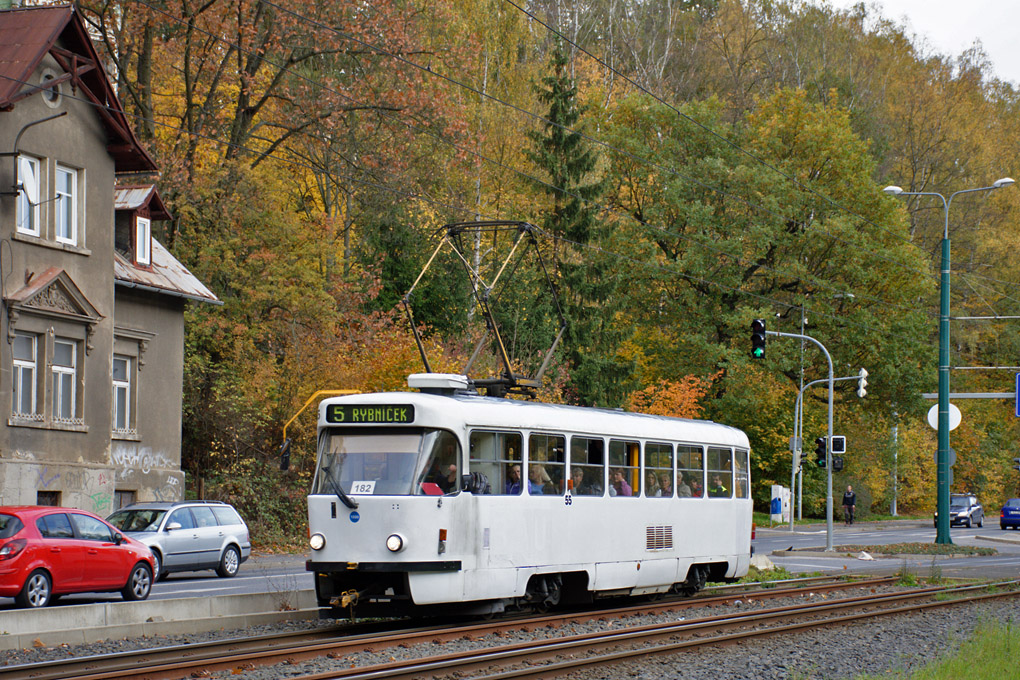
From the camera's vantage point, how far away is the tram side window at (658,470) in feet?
65.7

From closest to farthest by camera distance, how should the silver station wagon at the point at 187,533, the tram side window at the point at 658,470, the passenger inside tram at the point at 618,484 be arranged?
1. the passenger inside tram at the point at 618,484
2. the tram side window at the point at 658,470
3. the silver station wagon at the point at 187,533

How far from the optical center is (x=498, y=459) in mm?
16781

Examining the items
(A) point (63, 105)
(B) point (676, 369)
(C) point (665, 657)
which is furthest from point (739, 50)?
(C) point (665, 657)

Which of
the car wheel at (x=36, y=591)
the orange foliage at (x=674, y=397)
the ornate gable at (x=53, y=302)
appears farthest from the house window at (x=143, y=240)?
the orange foliage at (x=674, y=397)

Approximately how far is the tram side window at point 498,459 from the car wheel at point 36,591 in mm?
6481

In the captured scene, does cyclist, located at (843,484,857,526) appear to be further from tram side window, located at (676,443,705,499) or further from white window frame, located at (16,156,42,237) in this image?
white window frame, located at (16,156,42,237)

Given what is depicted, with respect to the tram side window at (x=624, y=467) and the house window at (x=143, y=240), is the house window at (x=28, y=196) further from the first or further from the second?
the tram side window at (x=624, y=467)

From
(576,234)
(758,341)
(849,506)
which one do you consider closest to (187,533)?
(758,341)

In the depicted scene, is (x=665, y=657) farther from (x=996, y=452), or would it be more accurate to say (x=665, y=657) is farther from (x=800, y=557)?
(x=996, y=452)

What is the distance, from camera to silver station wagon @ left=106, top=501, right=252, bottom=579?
2512 centimetres

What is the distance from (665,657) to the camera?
13844 mm

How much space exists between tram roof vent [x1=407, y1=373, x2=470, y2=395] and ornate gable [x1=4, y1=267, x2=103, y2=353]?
13218mm

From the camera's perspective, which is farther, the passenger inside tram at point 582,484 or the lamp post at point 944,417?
the lamp post at point 944,417

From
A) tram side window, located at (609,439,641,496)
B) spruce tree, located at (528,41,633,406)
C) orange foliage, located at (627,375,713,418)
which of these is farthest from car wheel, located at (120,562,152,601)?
spruce tree, located at (528,41,633,406)
